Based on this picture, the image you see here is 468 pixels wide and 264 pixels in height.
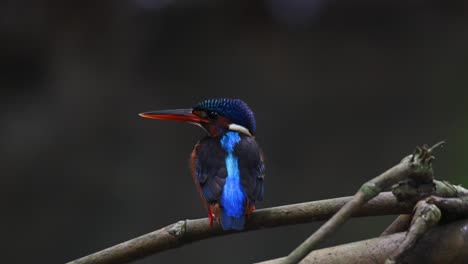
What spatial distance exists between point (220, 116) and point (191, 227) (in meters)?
0.79

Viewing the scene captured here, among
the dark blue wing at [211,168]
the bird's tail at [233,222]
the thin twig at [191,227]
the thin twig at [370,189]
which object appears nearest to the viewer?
the thin twig at [370,189]

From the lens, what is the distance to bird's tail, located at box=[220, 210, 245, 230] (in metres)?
1.88

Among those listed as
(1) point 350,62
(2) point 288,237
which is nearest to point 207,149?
(2) point 288,237

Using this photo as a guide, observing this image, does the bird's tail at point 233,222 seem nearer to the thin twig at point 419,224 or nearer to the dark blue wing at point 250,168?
the dark blue wing at point 250,168

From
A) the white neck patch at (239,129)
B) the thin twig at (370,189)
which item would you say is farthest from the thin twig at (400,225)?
the white neck patch at (239,129)

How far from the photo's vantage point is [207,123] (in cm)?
246

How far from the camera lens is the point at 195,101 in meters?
5.29

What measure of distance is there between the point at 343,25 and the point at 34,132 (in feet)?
7.41

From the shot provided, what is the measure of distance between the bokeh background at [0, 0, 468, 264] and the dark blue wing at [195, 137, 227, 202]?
2.39 m

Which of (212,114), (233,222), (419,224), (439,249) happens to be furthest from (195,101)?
(419,224)

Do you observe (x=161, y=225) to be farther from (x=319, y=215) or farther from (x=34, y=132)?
(x=319, y=215)

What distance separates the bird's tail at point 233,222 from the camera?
6.16 feet

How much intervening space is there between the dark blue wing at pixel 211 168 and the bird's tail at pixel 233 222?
0.16m

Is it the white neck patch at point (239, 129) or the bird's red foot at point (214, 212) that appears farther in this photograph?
the white neck patch at point (239, 129)
